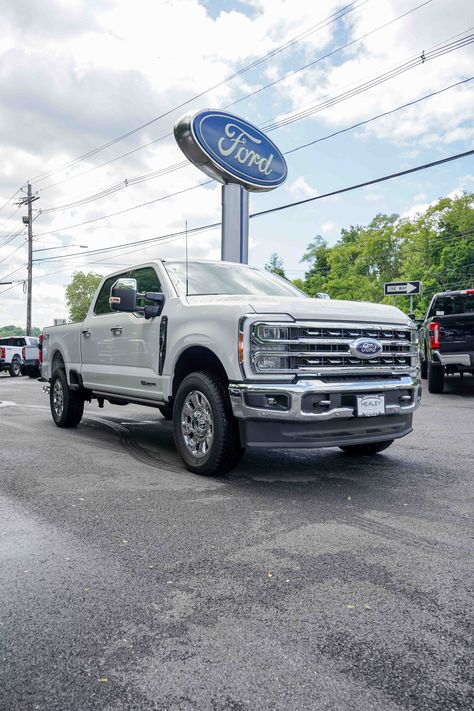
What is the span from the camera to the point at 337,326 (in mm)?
5023

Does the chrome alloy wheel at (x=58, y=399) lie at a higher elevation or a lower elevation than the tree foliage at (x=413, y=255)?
lower

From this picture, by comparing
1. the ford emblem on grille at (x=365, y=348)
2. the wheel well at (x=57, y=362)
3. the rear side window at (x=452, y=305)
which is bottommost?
the wheel well at (x=57, y=362)

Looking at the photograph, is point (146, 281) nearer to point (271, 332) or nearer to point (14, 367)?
point (271, 332)

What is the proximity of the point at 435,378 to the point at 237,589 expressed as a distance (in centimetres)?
1061

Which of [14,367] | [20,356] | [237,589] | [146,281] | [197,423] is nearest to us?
[237,589]

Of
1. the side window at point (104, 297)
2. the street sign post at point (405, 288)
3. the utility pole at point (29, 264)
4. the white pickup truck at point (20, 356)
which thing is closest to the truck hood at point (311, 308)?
Result: the side window at point (104, 297)

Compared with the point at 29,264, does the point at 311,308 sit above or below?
below

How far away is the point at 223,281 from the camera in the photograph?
6406 mm

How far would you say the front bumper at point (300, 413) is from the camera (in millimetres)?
4668

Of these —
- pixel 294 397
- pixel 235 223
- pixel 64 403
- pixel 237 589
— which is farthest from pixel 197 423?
pixel 235 223

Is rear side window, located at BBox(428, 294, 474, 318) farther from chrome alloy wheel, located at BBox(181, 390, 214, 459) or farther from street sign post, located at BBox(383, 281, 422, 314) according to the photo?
chrome alloy wheel, located at BBox(181, 390, 214, 459)

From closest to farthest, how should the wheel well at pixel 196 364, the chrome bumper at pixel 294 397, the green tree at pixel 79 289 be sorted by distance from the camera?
the chrome bumper at pixel 294 397 < the wheel well at pixel 196 364 < the green tree at pixel 79 289

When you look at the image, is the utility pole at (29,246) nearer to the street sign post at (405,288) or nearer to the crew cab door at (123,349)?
the street sign post at (405,288)

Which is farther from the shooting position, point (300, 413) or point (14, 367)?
point (14, 367)
